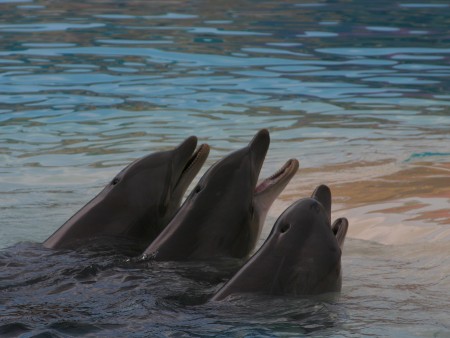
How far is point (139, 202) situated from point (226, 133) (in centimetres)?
430

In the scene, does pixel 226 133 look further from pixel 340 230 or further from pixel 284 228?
pixel 284 228

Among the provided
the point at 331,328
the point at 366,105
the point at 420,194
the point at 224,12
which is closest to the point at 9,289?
the point at 331,328

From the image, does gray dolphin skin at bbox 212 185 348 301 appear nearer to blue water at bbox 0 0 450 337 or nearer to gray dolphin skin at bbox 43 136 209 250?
blue water at bbox 0 0 450 337

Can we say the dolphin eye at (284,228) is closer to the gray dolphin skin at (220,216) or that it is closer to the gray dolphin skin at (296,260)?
the gray dolphin skin at (296,260)

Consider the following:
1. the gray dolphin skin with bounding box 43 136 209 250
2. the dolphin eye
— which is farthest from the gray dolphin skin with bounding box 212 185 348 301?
the gray dolphin skin with bounding box 43 136 209 250

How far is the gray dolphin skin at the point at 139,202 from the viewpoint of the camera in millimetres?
4742

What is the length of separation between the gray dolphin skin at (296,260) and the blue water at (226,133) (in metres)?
0.08

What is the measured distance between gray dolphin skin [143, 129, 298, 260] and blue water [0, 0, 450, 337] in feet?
0.36

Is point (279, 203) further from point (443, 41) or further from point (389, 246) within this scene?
point (443, 41)

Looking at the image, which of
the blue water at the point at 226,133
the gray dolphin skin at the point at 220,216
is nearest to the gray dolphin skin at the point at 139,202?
the blue water at the point at 226,133

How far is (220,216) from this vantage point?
4.52 m

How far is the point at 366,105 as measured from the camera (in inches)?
403

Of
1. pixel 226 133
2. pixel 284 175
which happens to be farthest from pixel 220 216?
pixel 226 133

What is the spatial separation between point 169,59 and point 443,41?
3894 millimetres
